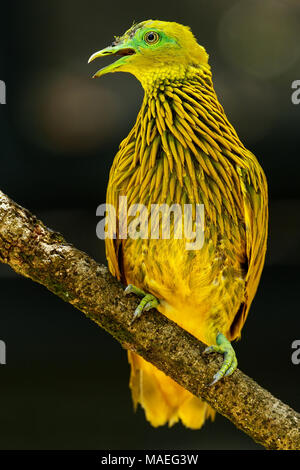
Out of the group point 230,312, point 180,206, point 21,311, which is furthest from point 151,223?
point 21,311

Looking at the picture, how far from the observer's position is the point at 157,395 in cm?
125

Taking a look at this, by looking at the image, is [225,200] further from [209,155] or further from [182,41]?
[182,41]

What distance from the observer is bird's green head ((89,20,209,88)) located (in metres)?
0.99

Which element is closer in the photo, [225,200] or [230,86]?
[225,200]

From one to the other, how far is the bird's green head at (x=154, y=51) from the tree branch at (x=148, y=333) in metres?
0.31

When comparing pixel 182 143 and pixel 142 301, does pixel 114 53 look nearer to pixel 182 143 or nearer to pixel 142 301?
pixel 182 143

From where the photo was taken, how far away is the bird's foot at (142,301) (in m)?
0.97

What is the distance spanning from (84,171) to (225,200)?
24.4 inches

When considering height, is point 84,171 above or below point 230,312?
above

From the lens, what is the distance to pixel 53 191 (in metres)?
1.61

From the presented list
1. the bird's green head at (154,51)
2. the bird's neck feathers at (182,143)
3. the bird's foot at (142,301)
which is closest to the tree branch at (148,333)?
the bird's foot at (142,301)

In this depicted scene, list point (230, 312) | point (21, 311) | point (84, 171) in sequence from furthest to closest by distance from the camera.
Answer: point (21, 311) < point (84, 171) < point (230, 312)

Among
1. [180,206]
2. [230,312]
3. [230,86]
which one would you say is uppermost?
[230,86]

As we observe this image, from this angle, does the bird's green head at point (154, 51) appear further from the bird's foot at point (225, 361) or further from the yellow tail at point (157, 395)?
the yellow tail at point (157, 395)
